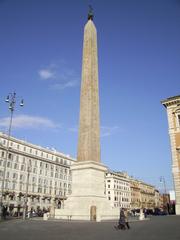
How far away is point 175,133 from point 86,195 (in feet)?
48.2

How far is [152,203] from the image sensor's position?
116 m

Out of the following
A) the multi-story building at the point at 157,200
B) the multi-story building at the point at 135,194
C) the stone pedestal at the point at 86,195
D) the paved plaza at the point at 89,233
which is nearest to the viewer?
the paved plaza at the point at 89,233

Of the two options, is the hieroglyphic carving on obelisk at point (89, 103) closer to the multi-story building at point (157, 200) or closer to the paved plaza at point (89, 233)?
the paved plaza at point (89, 233)

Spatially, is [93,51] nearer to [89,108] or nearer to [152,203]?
[89,108]

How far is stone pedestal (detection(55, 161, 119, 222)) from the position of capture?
21.5 metres

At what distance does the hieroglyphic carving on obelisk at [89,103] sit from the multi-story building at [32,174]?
104 feet

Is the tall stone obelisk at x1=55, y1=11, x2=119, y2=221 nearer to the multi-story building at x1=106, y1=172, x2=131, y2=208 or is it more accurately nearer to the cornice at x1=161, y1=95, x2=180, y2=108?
the cornice at x1=161, y1=95, x2=180, y2=108

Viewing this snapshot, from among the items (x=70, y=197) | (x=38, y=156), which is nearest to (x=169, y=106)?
(x=70, y=197)

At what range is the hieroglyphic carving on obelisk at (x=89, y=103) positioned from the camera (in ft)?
75.4

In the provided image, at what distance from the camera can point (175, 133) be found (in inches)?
1235

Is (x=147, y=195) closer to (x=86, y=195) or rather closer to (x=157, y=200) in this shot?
(x=157, y=200)

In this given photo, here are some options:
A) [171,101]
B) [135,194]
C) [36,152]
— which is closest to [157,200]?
[135,194]

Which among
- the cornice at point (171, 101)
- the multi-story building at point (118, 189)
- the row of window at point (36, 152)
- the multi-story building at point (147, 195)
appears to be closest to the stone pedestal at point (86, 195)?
the cornice at point (171, 101)

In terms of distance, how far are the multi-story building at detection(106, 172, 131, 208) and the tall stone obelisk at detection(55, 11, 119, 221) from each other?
213ft
